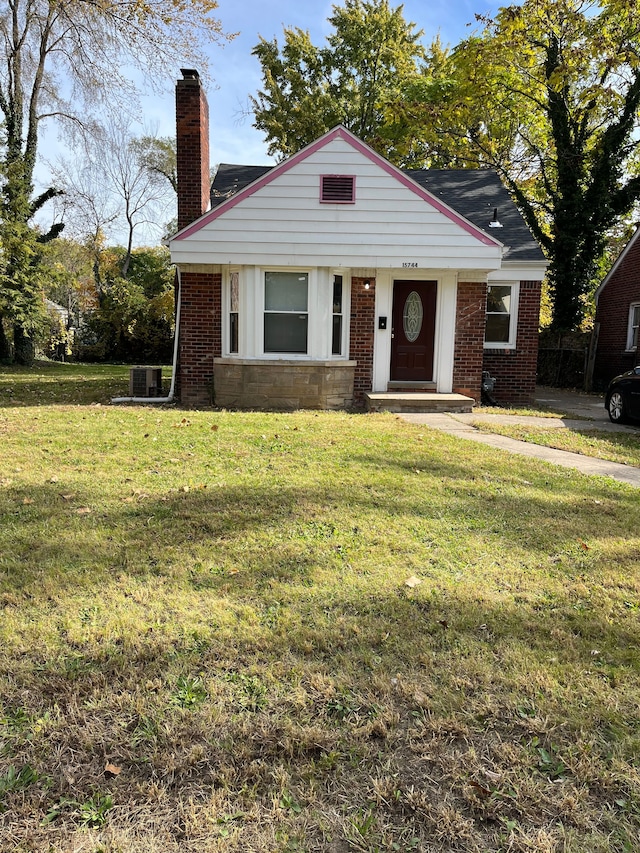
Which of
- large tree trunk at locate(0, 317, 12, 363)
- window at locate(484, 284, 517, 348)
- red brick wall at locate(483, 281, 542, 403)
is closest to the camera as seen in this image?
red brick wall at locate(483, 281, 542, 403)

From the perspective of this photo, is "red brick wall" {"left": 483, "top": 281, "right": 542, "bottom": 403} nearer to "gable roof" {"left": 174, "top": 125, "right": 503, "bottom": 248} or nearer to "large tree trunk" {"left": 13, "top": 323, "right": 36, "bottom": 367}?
"gable roof" {"left": 174, "top": 125, "right": 503, "bottom": 248}

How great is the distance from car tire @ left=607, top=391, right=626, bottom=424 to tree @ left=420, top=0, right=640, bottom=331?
8516 mm

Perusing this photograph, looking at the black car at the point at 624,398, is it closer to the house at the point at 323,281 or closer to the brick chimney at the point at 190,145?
the house at the point at 323,281

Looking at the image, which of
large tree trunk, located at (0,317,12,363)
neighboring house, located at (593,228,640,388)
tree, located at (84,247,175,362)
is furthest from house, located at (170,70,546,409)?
tree, located at (84,247,175,362)

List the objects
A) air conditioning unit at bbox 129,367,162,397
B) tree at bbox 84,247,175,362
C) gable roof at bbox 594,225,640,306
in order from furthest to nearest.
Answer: tree at bbox 84,247,175,362 → gable roof at bbox 594,225,640,306 → air conditioning unit at bbox 129,367,162,397

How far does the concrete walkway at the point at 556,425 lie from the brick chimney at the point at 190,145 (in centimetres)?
A: 610

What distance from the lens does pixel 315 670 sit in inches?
102

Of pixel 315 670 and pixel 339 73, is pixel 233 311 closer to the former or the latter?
pixel 315 670

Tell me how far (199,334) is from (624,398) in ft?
26.5

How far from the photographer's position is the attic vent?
1096 cm

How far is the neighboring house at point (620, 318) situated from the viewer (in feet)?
60.5

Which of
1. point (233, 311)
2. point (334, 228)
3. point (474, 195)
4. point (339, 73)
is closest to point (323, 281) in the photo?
point (334, 228)

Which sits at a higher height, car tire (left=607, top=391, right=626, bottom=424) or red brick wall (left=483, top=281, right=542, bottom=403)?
red brick wall (left=483, top=281, right=542, bottom=403)

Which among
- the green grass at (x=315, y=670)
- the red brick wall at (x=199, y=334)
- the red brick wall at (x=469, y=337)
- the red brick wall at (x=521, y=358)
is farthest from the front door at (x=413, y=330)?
the green grass at (x=315, y=670)
